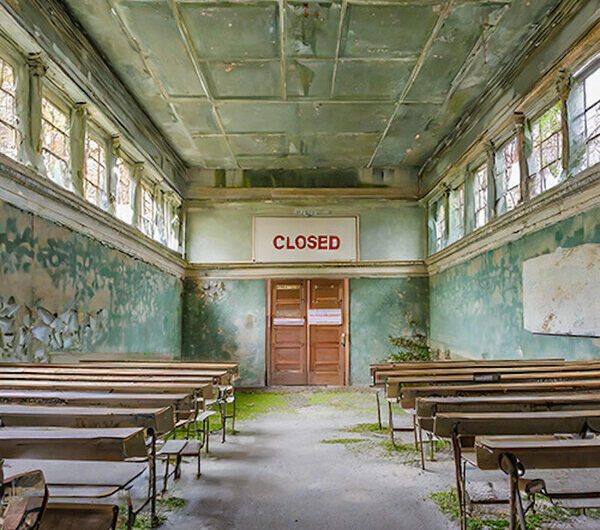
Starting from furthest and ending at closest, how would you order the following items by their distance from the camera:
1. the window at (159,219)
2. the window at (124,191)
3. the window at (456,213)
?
the window at (159,219), the window at (456,213), the window at (124,191)

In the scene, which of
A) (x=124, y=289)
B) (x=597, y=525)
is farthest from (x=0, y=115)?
(x=597, y=525)

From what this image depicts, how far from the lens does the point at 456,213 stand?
812cm

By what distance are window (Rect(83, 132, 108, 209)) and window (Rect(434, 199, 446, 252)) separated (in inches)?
216

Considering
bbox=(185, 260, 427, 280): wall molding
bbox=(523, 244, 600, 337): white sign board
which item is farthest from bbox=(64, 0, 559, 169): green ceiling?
bbox=(185, 260, 427, 280): wall molding

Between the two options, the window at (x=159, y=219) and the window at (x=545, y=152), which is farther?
the window at (x=159, y=219)

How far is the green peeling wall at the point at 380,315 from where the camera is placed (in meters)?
9.39

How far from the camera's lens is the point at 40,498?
1.43 meters

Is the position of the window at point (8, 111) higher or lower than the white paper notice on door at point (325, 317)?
higher

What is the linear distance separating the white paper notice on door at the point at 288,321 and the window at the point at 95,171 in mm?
4336

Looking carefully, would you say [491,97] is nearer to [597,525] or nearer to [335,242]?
[335,242]

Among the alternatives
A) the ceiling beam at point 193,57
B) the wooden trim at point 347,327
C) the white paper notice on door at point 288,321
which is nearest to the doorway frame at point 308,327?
the wooden trim at point 347,327

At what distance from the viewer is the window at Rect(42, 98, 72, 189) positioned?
4.77 metres

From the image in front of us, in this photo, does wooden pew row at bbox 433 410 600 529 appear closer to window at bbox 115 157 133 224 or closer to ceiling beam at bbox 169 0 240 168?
ceiling beam at bbox 169 0 240 168

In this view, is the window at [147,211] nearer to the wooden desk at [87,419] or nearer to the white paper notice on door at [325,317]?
the white paper notice on door at [325,317]
